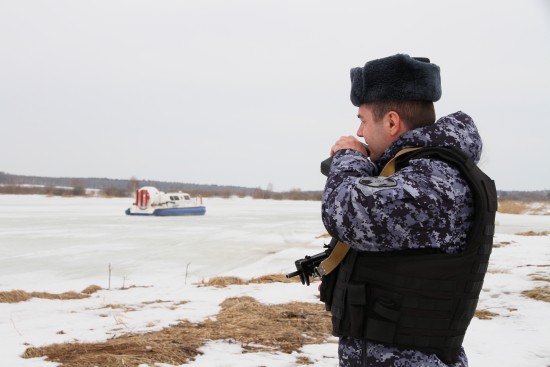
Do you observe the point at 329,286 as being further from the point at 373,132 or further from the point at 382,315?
the point at 373,132

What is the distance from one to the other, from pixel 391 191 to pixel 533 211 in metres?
52.1

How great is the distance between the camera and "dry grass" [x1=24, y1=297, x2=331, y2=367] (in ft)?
12.5

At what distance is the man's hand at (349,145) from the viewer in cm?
162

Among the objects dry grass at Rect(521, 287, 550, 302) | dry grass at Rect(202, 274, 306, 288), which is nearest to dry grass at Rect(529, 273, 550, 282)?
dry grass at Rect(521, 287, 550, 302)

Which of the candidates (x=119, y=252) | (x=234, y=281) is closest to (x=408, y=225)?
(x=234, y=281)

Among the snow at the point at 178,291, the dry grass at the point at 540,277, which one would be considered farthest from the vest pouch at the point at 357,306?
the dry grass at the point at 540,277

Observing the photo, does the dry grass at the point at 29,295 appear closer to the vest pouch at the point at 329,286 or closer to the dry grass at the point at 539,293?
the vest pouch at the point at 329,286

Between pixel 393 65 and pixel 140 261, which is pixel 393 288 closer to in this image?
pixel 393 65

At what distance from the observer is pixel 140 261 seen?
11.7 metres

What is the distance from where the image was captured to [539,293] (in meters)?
6.67

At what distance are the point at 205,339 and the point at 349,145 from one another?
11.0 ft

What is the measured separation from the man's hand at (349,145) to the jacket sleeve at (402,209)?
19 centimetres

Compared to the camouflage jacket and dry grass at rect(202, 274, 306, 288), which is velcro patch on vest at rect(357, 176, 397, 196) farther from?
dry grass at rect(202, 274, 306, 288)

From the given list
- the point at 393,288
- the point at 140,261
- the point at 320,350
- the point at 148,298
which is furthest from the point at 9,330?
the point at 140,261
